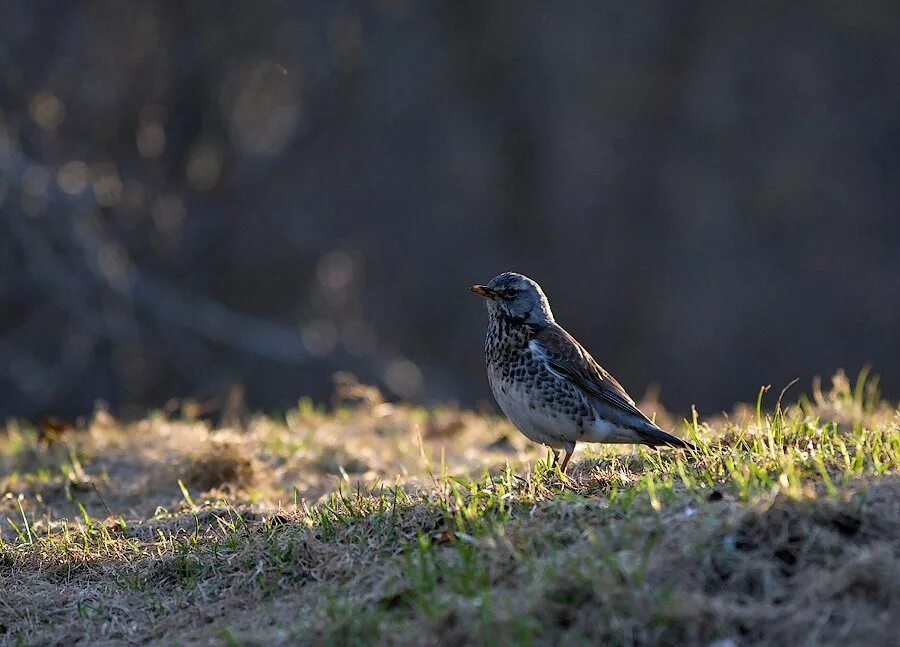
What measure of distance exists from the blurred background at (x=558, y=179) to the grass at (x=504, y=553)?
10555 millimetres

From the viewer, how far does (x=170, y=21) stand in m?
16.3

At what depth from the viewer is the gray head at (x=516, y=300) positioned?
599 cm

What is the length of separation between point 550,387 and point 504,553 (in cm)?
161

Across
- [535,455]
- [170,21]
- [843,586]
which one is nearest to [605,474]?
[843,586]

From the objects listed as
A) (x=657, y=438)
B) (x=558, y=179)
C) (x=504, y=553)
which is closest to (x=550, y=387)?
(x=657, y=438)

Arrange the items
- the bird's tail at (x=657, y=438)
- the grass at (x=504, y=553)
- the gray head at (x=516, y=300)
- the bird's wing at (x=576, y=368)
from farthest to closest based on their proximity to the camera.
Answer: the gray head at (x=516, y=300) → the bird's wing at (x=576, y=368) → the bird's tail at (x=657, y=438) → the grass at (x=504, y=553)

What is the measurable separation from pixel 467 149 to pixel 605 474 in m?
17.0

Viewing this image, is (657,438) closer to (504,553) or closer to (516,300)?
(516,300)

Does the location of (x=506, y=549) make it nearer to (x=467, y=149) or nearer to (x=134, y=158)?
(x=134, y=158)

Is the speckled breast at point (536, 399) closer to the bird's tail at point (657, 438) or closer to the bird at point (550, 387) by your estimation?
the bird at point (550, 387)

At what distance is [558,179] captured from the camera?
846 inches

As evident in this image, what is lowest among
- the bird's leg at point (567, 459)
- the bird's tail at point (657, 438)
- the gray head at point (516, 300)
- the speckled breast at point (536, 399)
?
the bird's leg at point (567, 459)

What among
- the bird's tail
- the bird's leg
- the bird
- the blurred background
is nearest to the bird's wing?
the bird

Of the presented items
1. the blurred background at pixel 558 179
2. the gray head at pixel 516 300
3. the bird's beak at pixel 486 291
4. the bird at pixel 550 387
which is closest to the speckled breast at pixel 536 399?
the bird at pixel 550 387
